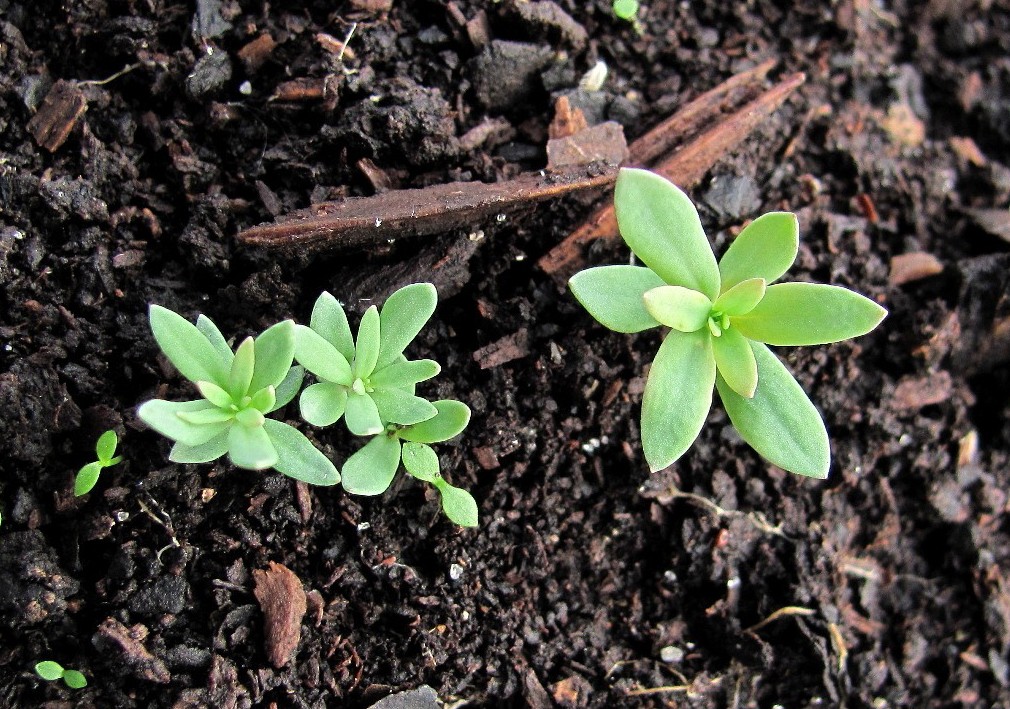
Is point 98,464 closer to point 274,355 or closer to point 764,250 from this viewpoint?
point 274,355

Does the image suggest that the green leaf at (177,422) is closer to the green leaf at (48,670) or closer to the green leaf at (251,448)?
the green leaf at (251,448)

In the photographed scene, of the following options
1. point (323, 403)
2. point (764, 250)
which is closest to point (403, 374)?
point (323, 403)

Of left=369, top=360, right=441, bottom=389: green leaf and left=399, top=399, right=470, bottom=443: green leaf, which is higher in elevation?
left=369, top=360, right=441, bottom=389: green leaf

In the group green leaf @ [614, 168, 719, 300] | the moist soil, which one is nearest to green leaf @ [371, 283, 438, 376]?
the moist soil

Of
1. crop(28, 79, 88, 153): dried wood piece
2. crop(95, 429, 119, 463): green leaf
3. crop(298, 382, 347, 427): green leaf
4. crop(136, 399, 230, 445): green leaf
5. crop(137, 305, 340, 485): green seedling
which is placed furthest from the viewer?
crop(28, 79, 88, 153): dried wood piece

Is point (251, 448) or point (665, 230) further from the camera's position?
point (665, 230)

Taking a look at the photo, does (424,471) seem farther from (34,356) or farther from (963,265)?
(963,265)

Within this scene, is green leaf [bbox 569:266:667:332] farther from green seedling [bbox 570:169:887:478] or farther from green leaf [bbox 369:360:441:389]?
green leaf [bbox 369:360:441:389]
